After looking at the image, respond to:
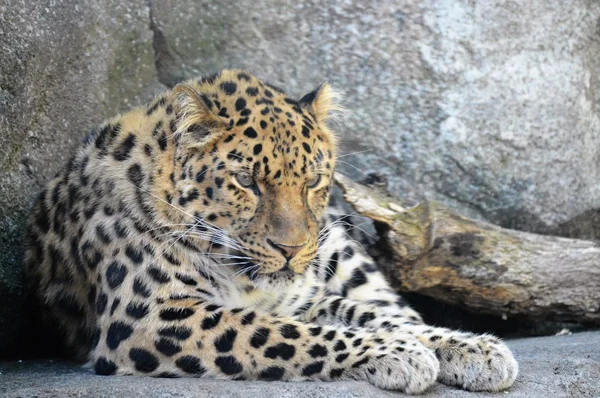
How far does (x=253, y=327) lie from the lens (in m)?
5.19

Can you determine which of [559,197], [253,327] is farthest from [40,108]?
[559,197]

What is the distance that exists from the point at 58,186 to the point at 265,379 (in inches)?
82.0

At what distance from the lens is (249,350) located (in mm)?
5109

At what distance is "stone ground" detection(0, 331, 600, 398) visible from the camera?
444 centimetres

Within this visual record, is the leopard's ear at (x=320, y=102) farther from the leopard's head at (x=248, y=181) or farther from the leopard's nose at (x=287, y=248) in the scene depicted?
the leopard's nose at (x=287, y=248)

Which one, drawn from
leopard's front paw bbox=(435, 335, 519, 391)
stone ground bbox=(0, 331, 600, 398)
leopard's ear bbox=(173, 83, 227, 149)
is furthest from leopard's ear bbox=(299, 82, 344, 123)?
stone ground bbox=(0, 331, 600, 398)

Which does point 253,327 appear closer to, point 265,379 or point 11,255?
point 265,379

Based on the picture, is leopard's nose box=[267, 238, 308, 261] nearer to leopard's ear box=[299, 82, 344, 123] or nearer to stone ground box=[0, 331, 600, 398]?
stone ground box=[0, 331, 600, 398]

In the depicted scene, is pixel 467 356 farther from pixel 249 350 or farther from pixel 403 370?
pixel 249 350

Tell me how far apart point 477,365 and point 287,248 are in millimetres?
1247

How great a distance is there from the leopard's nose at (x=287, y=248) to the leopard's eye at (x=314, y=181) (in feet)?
1.36

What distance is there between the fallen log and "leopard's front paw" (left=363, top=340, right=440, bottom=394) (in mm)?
1596

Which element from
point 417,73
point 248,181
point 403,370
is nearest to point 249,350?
point 403,370

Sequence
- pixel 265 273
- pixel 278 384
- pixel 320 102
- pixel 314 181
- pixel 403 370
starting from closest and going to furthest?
1. pixel 278 384
2. pixel 403 370
3. pixel 265 273
4. pixel 314 181
5. pixel 320 102
